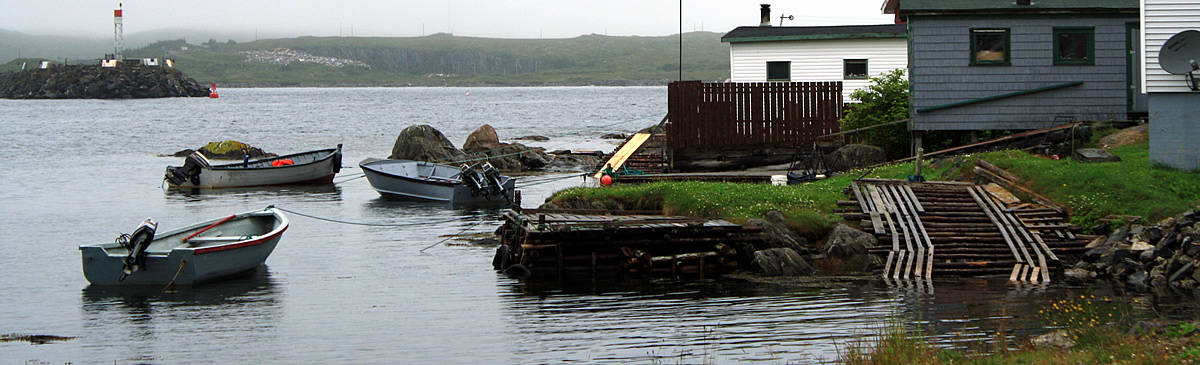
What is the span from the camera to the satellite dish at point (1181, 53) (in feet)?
75.8

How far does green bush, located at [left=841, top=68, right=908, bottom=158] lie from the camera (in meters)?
32.7

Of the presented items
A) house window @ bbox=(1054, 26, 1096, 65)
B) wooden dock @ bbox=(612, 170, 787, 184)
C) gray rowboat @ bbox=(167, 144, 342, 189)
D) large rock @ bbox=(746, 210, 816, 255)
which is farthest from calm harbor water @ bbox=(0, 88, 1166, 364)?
house window @ bbox=(1054, 26, 1096, 65)

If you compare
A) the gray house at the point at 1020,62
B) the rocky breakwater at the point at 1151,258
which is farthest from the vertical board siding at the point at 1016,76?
the rocky breakwater at the point at 1151,258

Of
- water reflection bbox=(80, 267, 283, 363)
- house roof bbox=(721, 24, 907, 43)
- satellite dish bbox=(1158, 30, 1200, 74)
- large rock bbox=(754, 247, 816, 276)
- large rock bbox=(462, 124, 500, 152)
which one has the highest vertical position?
house roof bbox=(721, 24, 907, 43)

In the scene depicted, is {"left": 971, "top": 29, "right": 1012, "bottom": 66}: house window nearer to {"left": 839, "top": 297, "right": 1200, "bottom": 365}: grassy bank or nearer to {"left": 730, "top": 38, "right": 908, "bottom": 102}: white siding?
{"left": 730, "top": 38, "right": 908, "bottom": 102}: white siding

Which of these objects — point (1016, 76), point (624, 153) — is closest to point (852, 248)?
point (1016, 76)

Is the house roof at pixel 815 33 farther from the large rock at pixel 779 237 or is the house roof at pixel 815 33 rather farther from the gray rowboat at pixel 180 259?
the gray rowboat at pixel 180 259

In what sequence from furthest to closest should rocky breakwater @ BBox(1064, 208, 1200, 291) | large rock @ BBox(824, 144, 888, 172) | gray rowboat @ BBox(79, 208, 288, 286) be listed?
large rock @ BBox(824, 144, 888, 172)
gray rowboat @ BBox(79, 208, 288, 286)
rocky breakwater @ BBox(1064, 208, 1200, 291)

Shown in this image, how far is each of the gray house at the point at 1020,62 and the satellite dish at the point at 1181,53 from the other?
235 inches

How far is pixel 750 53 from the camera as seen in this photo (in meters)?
43.1

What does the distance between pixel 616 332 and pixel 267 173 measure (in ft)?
106

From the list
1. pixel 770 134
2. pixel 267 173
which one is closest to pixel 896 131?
pixel 770 134

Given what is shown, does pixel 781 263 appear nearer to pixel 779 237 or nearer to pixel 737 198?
pixel 779 237

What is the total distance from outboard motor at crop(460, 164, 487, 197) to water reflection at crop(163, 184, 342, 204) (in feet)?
20.9
